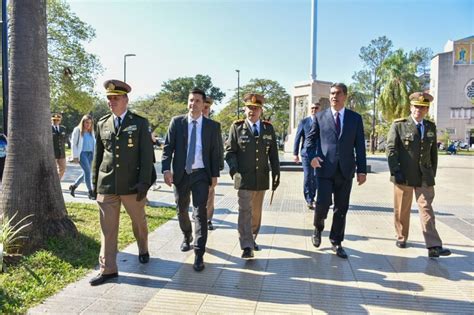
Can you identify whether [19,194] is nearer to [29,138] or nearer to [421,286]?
[29,138]

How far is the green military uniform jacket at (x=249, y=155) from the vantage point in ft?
16.6

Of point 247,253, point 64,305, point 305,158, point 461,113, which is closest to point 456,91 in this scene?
point 461,113

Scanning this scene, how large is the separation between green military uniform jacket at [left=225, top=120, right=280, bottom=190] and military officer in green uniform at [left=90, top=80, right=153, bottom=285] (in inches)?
46.3

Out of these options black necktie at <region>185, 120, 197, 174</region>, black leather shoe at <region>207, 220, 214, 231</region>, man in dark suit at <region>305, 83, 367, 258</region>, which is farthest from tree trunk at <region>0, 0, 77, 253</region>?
man in dark suit at <region>305, 83, 367, 258</region>

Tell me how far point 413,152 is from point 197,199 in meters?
2.91

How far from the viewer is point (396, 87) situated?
5041 cm

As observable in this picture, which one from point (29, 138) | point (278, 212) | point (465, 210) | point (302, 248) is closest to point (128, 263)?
point (29, 138)

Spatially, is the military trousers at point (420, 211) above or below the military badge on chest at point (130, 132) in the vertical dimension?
below

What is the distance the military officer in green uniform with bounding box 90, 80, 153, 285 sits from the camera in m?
4.21

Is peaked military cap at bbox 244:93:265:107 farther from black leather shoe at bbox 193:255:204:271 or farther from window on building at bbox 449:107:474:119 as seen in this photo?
window on building at bbox 449:107:474:119

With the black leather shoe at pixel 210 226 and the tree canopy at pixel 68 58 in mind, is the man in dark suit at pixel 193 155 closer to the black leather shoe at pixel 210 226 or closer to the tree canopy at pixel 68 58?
the black leather shoe at pixel 210 226

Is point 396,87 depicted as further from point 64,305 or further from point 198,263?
point 64,305

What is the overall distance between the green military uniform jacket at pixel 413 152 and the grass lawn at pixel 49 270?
3.79m

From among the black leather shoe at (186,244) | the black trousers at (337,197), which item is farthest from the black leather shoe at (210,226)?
the black trousers at (337,197)
